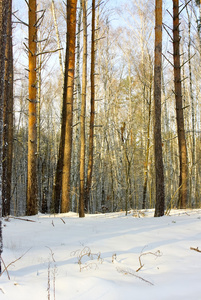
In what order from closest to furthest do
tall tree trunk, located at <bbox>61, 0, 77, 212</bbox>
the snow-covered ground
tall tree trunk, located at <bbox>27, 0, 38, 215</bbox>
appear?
the snow-covered ground
tall tree trunk, located at <bbox>27, 0, 38, 215</bbox>
tall tree trunk, located at <bbox>61, 0, 77, 212</bbox>

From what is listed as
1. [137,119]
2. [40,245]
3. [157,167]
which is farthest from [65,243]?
[137,119]

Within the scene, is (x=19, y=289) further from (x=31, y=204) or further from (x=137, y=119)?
(x=137, y=119)

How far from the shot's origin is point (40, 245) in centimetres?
330

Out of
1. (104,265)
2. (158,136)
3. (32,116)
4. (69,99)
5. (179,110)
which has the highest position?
(69,99)

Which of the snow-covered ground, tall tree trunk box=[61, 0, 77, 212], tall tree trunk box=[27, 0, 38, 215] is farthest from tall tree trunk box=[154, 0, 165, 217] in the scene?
tall tree trunk box=[27, 0, 38, 215]

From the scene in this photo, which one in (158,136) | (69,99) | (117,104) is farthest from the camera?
(117,104)

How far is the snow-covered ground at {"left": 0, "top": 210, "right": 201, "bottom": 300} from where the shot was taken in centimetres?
181

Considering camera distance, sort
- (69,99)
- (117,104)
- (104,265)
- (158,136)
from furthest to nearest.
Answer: (117,104) < (69,99) < (158,136) < (104,265)

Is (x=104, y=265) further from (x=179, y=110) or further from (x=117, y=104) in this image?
(x=117, y=104)

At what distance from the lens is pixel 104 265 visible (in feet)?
7.95

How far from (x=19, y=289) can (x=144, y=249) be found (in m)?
1.69

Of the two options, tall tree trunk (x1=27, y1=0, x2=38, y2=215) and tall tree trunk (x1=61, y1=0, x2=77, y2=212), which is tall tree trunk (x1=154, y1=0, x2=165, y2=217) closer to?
tall tree trunk (x1=61, y1=0, x2=77, y2=212)

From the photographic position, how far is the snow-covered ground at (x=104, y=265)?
1.81m

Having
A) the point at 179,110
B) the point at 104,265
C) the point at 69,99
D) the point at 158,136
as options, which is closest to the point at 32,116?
the point at 69,99
